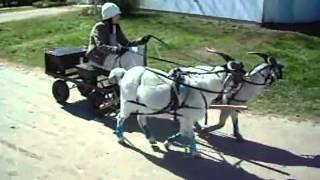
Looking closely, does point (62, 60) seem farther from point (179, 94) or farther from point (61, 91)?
point (179, 94)

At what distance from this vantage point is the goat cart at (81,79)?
31.2ft

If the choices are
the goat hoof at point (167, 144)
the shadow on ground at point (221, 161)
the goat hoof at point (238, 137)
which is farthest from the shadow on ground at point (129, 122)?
the goat hoof at point (238, 137)

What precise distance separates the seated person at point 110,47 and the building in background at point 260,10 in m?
9.12

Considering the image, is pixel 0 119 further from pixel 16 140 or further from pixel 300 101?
pixel 300 101

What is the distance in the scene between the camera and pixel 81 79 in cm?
991

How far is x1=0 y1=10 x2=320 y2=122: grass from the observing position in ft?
35.2

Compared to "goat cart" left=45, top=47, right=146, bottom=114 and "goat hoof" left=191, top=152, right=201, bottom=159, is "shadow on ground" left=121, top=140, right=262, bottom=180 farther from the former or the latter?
"goat cart" left=45, top=47, right=146, bottom=114

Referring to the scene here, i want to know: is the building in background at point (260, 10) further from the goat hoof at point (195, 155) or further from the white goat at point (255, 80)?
the goat hoof at point (195, 155)

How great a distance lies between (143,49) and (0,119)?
2.58 m

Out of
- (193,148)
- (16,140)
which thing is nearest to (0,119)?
(16,140)

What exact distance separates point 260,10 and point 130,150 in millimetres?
10914

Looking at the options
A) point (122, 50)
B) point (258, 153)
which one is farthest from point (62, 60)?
point (258, 153)

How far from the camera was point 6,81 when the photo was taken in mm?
12047

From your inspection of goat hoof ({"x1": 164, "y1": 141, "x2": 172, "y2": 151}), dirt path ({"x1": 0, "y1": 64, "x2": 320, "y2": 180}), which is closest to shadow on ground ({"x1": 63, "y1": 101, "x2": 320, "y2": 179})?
dirt path ({"x1": 0, "y1": 64, "x2": 320, "y2": 180})
